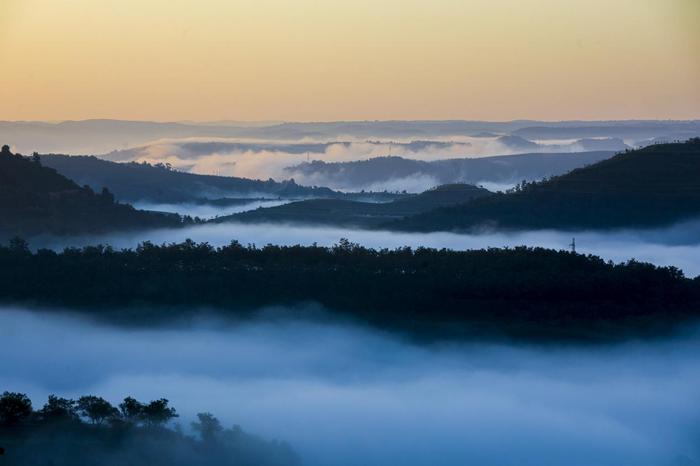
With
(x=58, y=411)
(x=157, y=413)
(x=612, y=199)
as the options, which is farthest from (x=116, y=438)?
(x=612, y=199)

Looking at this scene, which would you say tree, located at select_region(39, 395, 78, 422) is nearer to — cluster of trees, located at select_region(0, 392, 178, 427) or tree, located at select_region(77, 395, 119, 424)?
cluster of trees, located at select_region(0, 392, 178, 427)

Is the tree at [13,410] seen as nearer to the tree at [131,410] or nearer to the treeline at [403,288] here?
the tree at [131,410]

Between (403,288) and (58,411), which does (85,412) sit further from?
(403,288)

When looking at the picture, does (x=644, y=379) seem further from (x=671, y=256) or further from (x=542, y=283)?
(x=671, y=256)

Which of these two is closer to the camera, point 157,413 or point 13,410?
point 13,410

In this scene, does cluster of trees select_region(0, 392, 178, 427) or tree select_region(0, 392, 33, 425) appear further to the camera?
cluster of trees select_region(0, 392, 178, 427)

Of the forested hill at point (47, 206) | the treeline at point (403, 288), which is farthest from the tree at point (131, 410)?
the forested hill at point (47, 206)

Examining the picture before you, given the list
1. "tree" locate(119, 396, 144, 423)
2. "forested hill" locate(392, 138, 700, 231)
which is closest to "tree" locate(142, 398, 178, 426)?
"tree" locate(119, 396, 144, 423)
